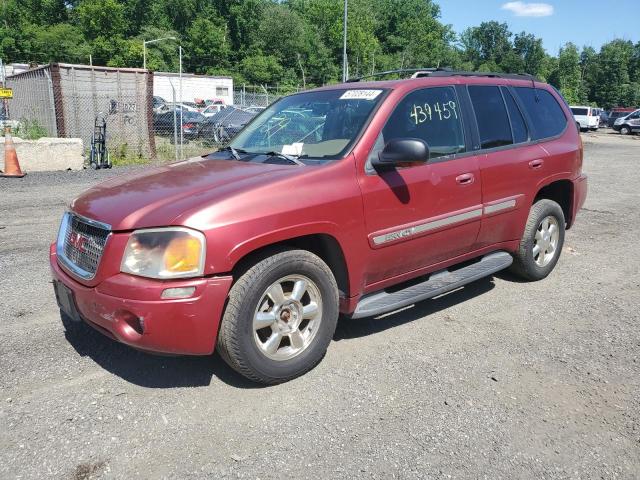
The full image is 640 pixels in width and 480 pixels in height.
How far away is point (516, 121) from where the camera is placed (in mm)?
4969

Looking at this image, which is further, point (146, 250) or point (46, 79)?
point (46, 79)

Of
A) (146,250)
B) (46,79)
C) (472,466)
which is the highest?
(46,79)

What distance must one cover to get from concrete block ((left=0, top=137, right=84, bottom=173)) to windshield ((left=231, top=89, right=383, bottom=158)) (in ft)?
31.7

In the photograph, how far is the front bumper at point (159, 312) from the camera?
9.64 ft

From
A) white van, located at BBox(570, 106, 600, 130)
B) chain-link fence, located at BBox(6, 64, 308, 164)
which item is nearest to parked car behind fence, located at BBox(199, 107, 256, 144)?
chain-link fence, located at BBox(6, 64, 308, 164)

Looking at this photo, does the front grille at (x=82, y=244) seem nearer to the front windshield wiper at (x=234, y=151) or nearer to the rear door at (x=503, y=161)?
the front windshield wiper at (x=234, y=151)

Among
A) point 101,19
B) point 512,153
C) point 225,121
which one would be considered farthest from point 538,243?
point 101,19

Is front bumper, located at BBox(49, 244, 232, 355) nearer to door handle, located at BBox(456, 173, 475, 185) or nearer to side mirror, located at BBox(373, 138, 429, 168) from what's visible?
side mirror, located at BBox(373, 138, 429, 168)

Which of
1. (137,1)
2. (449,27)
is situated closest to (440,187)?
(137,1)

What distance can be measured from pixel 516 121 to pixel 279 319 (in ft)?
9.98

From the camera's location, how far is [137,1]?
251 feet

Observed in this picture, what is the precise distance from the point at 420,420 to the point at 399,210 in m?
1.45

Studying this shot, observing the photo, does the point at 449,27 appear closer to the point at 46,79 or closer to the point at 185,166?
the point at 46,79

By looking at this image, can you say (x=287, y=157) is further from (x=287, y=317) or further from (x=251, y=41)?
(x=251, y=41)
